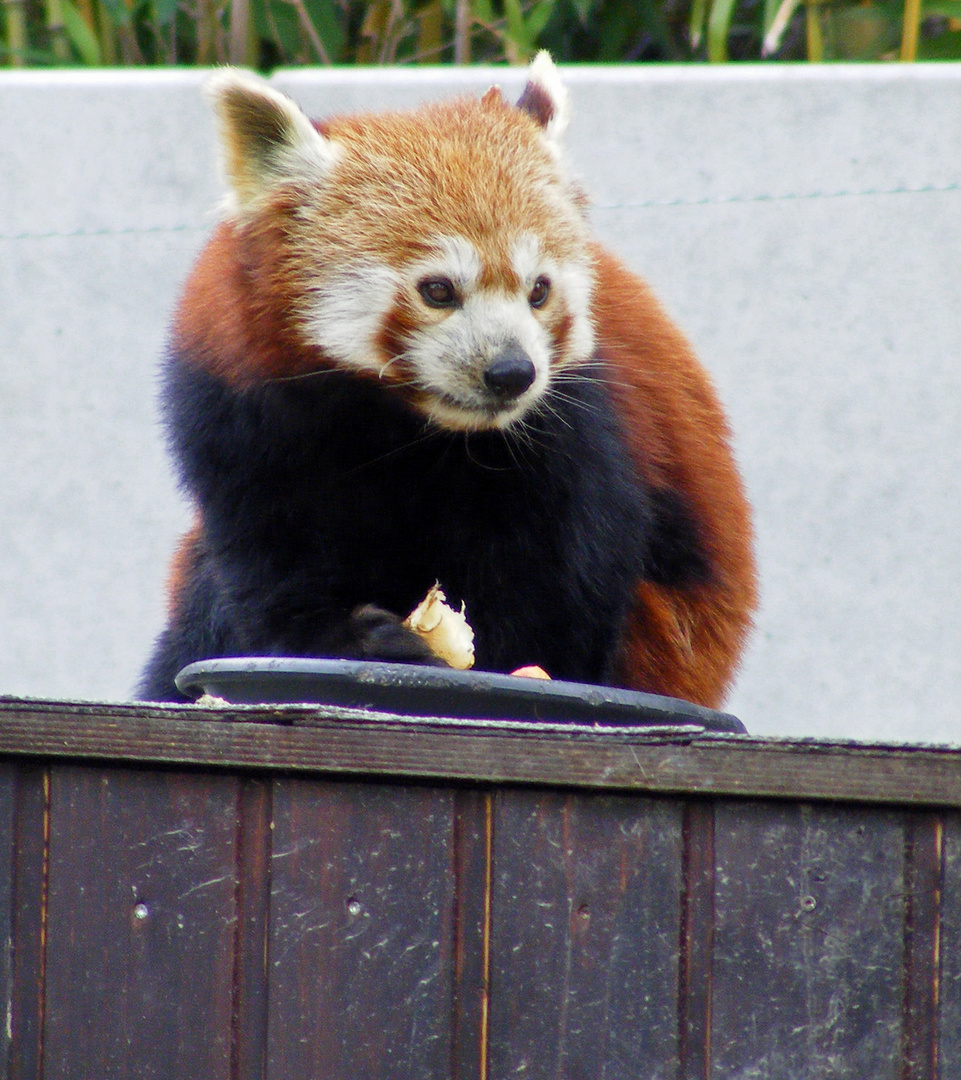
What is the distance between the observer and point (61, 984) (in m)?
1.27

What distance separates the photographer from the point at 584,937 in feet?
4.05

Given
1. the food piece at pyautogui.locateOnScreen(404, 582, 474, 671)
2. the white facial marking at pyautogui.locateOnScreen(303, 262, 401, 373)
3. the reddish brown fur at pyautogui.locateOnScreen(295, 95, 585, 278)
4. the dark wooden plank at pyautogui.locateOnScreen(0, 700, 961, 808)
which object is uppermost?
the reddish brown fur at pyautogui.locateOnScreen(295, 95, 585, 278)

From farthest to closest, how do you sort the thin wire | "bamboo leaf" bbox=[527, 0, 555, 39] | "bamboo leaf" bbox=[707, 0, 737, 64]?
"bamboo leaf" bbox=[527, 0, 555, 39] < "bamboo leaf" bbox=[707, 0, 737, 64] < the thin wire

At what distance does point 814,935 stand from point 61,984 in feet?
2.28

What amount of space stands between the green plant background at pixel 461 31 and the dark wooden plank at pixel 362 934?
2971 mm

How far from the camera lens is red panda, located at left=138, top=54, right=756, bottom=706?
85.7 inches

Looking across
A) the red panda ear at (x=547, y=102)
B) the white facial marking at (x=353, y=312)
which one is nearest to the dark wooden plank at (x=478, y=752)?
the white facial marking at (x=353, y=312)

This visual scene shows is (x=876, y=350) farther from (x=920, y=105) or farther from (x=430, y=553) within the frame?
(x=430, y=553)

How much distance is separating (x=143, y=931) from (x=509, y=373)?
1056mm

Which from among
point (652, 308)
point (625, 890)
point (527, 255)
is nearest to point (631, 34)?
point (652, 308)

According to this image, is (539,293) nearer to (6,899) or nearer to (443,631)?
(443,631)

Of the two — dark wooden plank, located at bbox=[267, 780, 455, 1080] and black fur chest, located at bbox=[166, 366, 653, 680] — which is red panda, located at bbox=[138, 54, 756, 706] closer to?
black fur chest, located at bbox=[166, 366, 653, 680]

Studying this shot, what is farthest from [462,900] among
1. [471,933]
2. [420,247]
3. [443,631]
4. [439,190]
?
[439,190]

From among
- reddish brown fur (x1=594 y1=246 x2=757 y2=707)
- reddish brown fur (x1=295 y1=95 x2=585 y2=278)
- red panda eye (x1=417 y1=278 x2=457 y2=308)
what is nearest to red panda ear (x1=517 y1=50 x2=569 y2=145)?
reddish brown fur (x1=295 y1=95 x2=585 y2=278)
